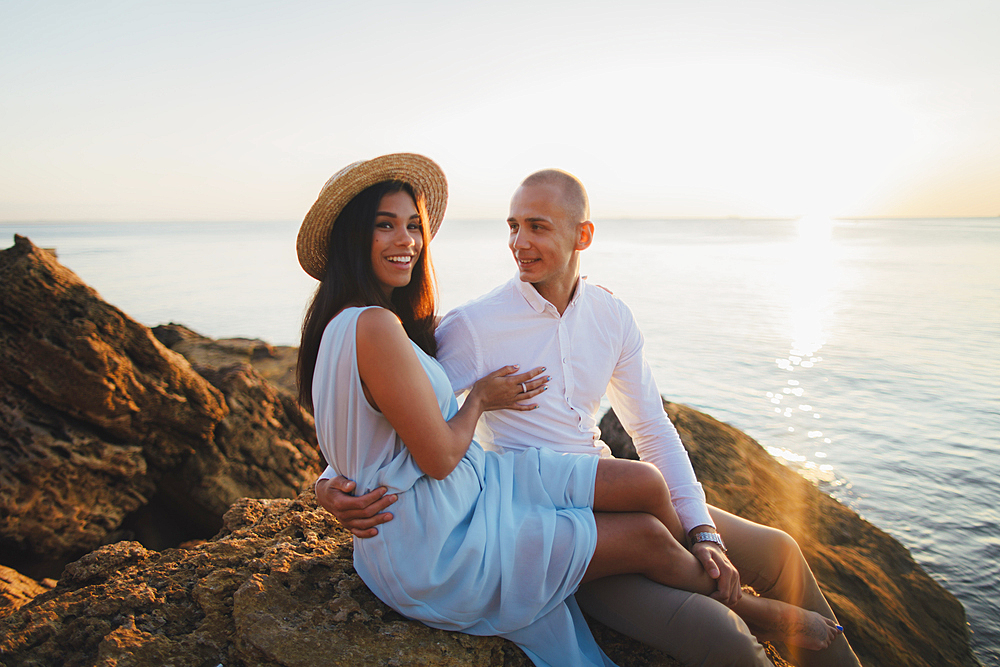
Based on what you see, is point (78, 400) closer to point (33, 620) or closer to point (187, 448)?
point (187, 448)

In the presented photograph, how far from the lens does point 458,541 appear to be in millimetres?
2459

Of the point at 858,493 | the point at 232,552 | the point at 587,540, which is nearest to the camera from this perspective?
the point at 587,540

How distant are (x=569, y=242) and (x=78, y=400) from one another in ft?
11.6

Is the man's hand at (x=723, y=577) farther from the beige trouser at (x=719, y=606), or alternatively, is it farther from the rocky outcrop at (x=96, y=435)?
the rocky outcrop at (x=96, y=435)

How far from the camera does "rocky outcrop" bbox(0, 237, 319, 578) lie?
12.4 feet

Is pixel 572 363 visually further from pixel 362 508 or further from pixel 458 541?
pixel 362 508

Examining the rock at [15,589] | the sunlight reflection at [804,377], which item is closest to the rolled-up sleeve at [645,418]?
the rock at [15,589]

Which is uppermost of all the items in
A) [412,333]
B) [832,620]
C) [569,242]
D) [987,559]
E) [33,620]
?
[569,242]

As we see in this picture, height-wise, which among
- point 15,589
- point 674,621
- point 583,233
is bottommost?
point 15,589

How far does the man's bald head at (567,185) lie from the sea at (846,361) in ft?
15.4

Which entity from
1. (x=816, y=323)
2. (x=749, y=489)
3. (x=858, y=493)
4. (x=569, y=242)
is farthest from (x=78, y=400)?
(x=816, y=323)

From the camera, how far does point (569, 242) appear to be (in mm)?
3449

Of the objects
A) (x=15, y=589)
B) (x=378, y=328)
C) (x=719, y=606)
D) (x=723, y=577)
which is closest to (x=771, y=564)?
(x=723, y=577)

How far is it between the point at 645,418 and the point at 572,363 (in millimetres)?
591
